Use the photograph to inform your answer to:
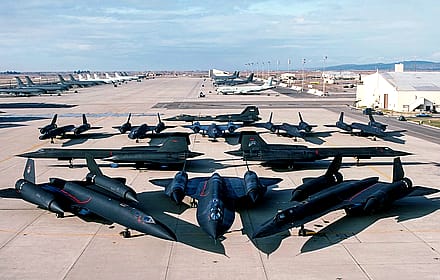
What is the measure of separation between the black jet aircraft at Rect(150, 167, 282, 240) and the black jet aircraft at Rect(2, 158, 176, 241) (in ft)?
7.48

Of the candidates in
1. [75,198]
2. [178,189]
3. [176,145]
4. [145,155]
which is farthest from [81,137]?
[178,189]

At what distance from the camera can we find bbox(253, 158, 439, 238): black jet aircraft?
22.3 meters

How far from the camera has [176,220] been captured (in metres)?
26.1

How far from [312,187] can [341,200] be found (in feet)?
9.44

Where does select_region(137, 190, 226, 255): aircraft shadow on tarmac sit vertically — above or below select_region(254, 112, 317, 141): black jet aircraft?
below

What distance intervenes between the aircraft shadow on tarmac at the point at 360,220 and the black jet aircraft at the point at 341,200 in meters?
0.71

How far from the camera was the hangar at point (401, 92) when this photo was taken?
9131 cm

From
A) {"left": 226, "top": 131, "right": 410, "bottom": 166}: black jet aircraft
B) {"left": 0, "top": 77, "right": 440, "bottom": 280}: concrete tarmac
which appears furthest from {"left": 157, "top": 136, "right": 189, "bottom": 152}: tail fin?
{"left": 226, "top": 131, "right": 410, "bottom": 166}: black jet aircraft

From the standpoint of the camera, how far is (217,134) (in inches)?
2117

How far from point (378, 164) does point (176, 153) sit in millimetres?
19860

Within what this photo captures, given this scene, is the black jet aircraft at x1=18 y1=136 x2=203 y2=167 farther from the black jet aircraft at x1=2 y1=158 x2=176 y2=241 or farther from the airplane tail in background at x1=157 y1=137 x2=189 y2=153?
the black jet aircraft at x1=2 y1=158 x2=176 y2=241

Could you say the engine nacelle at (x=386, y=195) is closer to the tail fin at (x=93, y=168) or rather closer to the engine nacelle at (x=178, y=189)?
the engine nacelle at (x=178, y=189)

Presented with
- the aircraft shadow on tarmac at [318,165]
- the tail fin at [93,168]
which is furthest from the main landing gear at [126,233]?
the aircraft shadow on tarmac at [318,165]

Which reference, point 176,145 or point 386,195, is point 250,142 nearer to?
point 176,145
